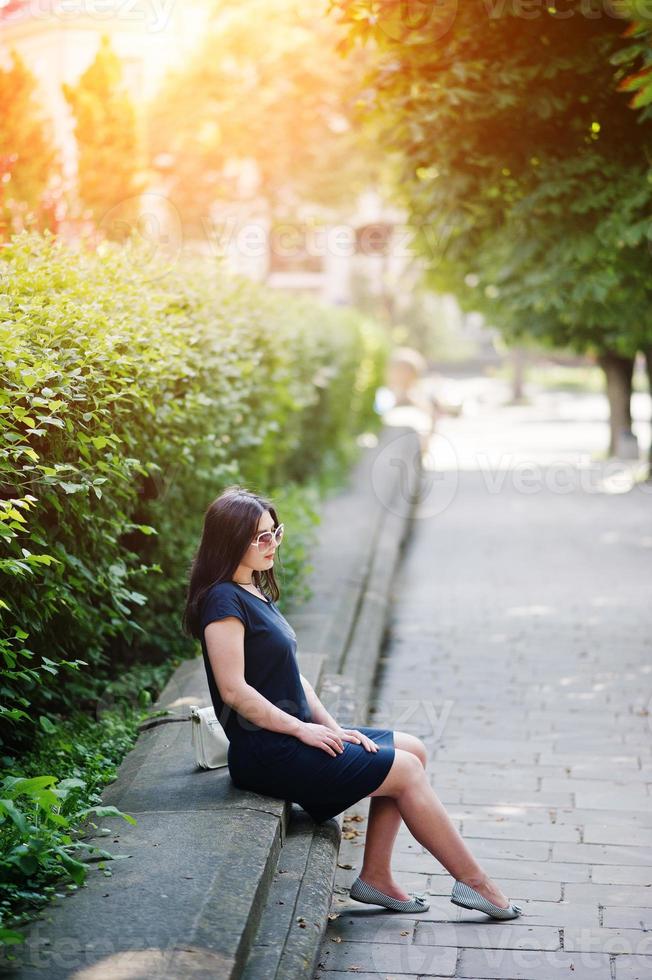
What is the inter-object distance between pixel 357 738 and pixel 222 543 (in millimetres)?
886

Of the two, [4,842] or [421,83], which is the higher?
[421,83]

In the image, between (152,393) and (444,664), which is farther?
(444,664)

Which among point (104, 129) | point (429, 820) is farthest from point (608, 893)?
point (104, 129)

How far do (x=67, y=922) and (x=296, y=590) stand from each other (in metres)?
5.06

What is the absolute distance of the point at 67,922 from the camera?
139 inches

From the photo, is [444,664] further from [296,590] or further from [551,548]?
[551,548]

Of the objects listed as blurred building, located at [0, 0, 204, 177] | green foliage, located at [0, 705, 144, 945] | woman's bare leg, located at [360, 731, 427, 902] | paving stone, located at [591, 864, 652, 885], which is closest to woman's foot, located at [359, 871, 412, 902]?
woman's bare leg, located at [360, 731, 427, 902]

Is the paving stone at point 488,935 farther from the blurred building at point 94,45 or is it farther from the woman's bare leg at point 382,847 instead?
the blurred building at point 94,45

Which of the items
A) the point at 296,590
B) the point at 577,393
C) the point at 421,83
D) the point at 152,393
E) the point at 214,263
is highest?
the point at 421,83

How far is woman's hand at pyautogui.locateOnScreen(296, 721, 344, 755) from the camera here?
4438 millimetres

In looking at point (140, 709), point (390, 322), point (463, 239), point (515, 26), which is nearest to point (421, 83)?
point (515, 26)

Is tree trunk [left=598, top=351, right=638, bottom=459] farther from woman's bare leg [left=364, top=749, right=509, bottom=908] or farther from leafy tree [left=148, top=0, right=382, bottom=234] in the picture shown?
woman's bare leg [left=364, top=749, right=509, bottom=908]

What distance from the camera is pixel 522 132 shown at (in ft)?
29.1

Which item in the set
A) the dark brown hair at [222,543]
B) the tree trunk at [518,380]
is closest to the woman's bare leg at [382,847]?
the dark brown hair at [222,543]
